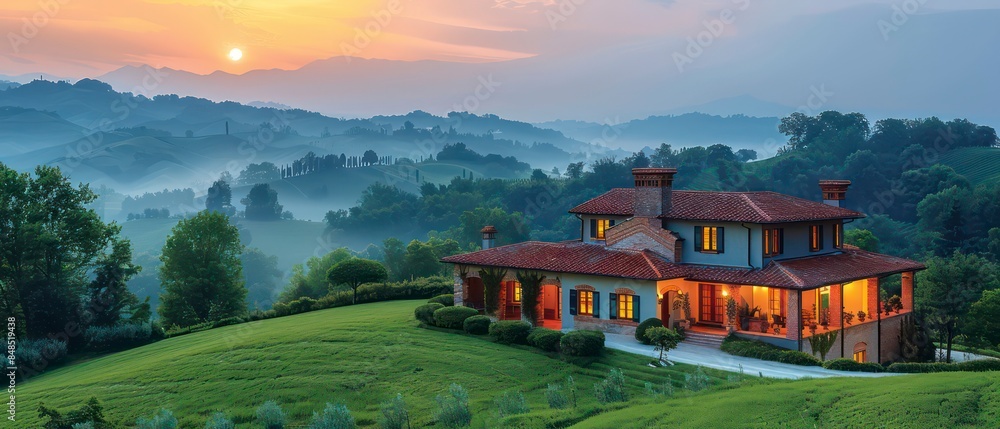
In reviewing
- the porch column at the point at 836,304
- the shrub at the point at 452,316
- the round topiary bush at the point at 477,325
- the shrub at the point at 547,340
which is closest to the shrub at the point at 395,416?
the shrub at the point at 547,340

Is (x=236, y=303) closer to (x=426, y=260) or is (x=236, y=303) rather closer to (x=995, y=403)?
(x=426, y=260)

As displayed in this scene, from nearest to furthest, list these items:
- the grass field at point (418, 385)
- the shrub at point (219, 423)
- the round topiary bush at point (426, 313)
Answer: the grass field at point (418, 385), the shrub at point (219, 423), the round topiary bush at point (426, 313)

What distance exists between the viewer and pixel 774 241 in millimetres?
35344

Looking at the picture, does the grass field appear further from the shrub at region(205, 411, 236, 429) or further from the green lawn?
the shrub at region(205, 411, 236, 429)

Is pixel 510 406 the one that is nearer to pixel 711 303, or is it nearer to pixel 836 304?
pixel 711 303

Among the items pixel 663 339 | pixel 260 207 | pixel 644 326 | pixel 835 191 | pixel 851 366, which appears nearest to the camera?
pixel 851 366

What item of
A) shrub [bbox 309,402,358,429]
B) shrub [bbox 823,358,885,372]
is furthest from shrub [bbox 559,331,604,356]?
shrub [bbox 309,402,358,429]

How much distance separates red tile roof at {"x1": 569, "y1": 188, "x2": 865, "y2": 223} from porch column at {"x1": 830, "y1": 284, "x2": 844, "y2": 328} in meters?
3.43

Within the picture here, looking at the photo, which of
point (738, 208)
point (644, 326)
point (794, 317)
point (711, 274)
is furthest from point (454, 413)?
point (738, 208)

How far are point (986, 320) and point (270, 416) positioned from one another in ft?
107

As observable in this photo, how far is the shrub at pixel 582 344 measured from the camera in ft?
97.7

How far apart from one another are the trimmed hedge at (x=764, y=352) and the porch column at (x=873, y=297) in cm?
779

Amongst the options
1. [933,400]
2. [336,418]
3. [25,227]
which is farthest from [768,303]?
[25,227]

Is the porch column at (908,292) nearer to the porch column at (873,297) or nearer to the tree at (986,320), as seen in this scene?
the tree at (986,320)
